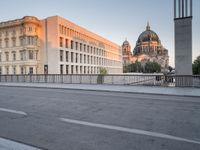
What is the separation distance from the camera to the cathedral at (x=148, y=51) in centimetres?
15725

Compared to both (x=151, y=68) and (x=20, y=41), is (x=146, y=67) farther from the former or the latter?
(x=20, y=41)

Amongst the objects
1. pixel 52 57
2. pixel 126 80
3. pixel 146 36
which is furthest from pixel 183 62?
pixel 146 36

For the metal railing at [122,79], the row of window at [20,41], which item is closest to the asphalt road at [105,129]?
the metal railing at [122,79]

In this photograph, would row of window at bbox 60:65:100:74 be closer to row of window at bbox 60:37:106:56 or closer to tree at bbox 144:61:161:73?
row of window at bbox 60:37:106:56

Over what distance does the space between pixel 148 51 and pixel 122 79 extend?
145341 mm

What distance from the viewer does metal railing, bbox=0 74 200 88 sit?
53.4 ft

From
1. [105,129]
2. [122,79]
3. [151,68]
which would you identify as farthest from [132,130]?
[151,68]

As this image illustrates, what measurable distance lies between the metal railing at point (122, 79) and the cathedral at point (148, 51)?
13118 cm

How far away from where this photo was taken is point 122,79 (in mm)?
20781

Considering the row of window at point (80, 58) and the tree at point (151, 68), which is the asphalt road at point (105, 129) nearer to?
the row of window at point (80, 58)

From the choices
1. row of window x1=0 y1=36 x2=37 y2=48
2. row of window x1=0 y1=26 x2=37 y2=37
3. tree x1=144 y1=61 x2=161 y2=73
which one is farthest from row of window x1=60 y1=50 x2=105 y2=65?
tree x1=144 y1=61 x2=161 y2=73

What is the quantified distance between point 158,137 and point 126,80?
638 inches

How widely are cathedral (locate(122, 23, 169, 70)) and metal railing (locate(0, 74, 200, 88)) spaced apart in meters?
131

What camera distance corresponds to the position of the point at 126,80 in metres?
20.7
